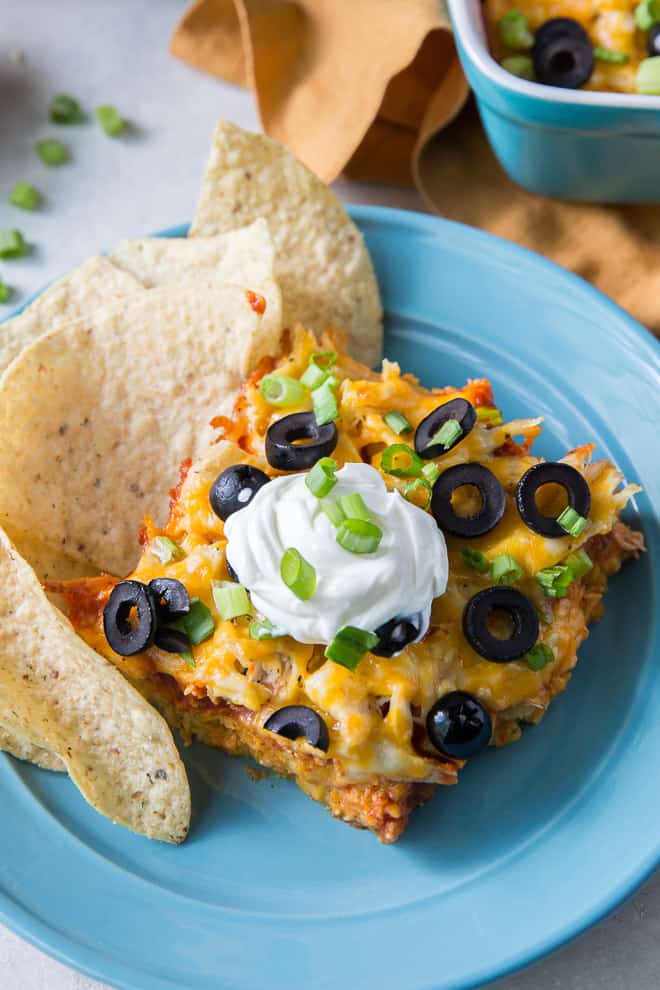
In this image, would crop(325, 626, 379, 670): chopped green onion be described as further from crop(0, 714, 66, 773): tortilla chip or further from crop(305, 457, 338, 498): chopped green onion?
crop(0, 714, 66, 773): tortilla chip

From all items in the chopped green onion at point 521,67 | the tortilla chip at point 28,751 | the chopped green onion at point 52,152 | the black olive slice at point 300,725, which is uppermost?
the chopped green onion at point 521,67

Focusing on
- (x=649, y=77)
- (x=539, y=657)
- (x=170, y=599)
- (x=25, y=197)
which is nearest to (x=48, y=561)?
(x=170, y=599)

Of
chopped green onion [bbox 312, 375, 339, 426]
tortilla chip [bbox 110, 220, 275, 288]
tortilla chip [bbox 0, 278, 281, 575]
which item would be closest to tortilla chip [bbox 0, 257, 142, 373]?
tortilla chip [bbox 110, 220, 275, 288]

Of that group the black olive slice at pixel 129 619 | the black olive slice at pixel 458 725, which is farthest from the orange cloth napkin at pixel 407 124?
the black olive slice at pixel 129 619

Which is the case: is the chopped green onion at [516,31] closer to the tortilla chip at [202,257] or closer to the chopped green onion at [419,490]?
the tortilla chip at [202,257]

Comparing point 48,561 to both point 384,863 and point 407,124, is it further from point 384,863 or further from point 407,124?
point 407,124

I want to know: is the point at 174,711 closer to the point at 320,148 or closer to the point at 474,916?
the point at 474,916
